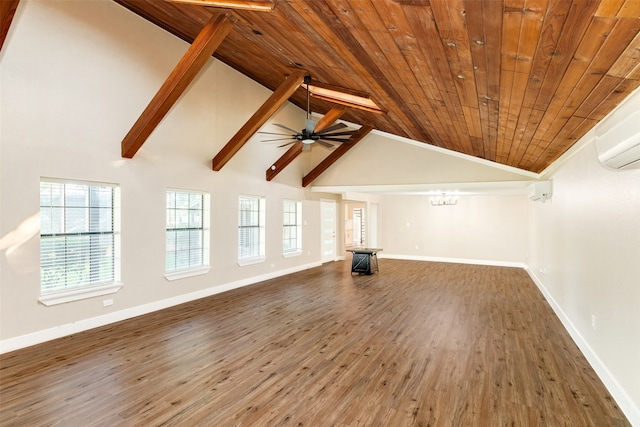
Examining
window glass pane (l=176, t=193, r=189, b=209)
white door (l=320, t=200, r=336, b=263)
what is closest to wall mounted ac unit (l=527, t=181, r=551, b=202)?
white door (l=320, t=200, r=336, b=263)

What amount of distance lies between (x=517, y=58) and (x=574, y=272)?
11.1ft

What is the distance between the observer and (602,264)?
3.15 meters

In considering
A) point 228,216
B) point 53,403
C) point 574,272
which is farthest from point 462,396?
point 228,216

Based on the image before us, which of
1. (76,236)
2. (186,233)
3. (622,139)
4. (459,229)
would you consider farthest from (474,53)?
(459,229)

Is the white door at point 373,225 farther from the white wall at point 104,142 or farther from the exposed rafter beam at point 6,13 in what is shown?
the exposed rafter beam at point 6,13

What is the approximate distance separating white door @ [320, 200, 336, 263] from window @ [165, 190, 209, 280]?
4.73 metres

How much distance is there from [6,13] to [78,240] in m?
2.58

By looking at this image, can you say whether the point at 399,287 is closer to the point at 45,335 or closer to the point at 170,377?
the point at 170,377

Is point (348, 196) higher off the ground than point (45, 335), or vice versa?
point (348, 196)

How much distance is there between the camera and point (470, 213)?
10844 millimetres

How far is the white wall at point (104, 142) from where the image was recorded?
3805 mm

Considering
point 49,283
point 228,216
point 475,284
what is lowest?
point 475,284

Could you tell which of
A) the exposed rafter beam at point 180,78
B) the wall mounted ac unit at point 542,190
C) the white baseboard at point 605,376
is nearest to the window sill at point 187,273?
the exposed rafter beam at point 180,78

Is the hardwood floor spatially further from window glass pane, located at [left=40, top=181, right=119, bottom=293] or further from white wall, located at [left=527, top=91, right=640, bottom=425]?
window glass pane, located at [left=40, top=181, right=119, bottom=293]
